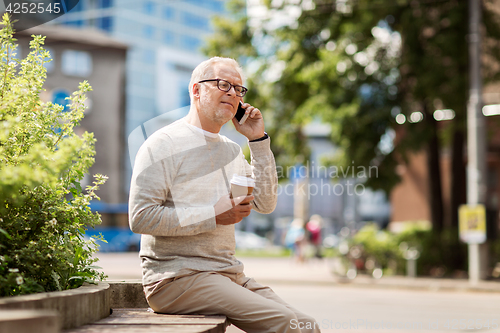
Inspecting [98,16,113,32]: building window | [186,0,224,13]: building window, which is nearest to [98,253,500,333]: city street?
[98,16,113,32]: building window

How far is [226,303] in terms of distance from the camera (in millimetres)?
2418

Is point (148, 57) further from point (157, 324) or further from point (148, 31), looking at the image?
point (157, 324)

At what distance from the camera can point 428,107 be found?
→ 13.5 m

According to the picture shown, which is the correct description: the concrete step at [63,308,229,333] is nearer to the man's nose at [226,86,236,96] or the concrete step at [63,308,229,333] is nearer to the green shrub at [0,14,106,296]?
the green shrub at [0,14,106,296]

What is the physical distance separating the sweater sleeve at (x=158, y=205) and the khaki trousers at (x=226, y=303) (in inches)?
8.7

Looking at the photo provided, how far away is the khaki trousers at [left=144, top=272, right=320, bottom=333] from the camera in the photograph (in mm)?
2359

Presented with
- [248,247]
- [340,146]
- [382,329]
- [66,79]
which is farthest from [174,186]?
[66,79]

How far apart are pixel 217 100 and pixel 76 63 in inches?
1594

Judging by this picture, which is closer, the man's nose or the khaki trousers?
the khaki trousers

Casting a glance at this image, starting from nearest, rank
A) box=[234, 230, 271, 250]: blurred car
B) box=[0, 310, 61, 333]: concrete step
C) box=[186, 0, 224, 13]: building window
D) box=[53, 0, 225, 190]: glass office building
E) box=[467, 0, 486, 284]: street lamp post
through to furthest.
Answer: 1. box=[0, 310, 61, 333]: concrete step
2. box=[467, 0, 486, 284]: street lamp post
3. box=[234, 230, 271, 250]: blurred car
4. box=[53, 0, 225, 190]: glass office building
5. box=[186, 0, 224, 13]: building window

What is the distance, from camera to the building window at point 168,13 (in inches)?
2400

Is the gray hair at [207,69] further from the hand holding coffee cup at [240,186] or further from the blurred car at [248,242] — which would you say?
the blurred car at [248,242]

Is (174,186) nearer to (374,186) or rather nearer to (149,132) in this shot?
(149,132)

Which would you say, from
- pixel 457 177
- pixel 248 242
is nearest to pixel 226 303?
pixel 457 177
